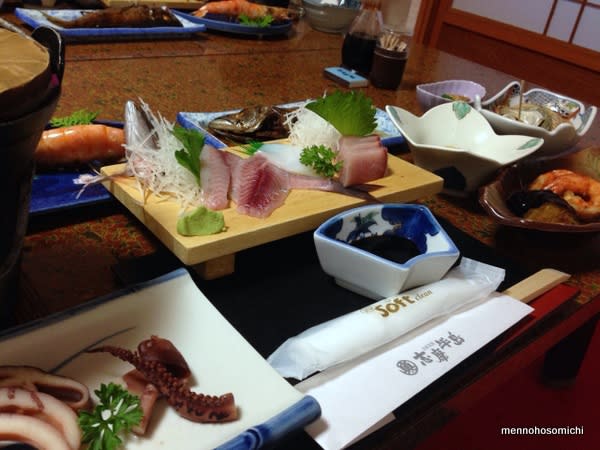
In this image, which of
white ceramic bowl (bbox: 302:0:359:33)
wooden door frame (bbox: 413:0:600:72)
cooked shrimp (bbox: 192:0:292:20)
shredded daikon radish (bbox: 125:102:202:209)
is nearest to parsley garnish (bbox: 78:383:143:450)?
shredded daikon radish (bbox: 125:102:202:209)

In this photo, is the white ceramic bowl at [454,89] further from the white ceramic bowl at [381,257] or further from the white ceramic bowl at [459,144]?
the white ceramic bowl at [381,257]

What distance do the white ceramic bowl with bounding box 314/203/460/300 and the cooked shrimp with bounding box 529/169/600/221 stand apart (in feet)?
1.26

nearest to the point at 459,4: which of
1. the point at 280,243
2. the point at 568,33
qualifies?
the point at 568,33

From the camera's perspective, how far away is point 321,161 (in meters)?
1.08

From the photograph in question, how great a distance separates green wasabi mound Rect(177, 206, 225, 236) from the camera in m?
0.86

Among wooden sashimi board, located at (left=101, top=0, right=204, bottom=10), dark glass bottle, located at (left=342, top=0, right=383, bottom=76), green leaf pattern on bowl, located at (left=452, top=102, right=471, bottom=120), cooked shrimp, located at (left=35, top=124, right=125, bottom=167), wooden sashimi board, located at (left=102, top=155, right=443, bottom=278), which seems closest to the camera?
wooden sashimi board, located at (left=102, top=155, right=443, bottom=278)

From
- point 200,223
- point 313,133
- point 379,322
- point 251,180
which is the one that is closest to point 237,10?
point 313,133

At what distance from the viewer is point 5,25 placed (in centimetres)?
65

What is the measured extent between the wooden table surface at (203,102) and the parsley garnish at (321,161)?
299 mm

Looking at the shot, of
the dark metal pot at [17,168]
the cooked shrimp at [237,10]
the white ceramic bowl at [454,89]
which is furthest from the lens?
the cooked shrimp at [237,10]

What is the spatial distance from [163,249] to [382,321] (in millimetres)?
401

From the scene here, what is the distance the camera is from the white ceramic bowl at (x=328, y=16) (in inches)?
103

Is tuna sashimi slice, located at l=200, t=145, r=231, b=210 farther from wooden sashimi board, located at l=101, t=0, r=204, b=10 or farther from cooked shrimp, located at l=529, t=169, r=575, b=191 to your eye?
wooden sashimi board, located at l=101, t=0, r=204, b=10

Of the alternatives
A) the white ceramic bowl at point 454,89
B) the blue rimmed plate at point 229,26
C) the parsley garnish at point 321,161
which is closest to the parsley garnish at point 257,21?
the blue rimmed plate at point 229,26
